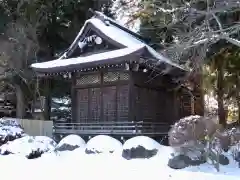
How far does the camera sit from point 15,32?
76.0 ft

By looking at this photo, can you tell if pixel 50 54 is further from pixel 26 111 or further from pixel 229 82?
pixel 229 82

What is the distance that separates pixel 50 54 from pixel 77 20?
3.20 meters

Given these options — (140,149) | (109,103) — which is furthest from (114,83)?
(140,149)

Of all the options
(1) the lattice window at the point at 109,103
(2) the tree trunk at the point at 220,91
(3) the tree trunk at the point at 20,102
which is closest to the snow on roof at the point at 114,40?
(1) the lattice window at the point at 109,103

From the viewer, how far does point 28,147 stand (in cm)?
1398

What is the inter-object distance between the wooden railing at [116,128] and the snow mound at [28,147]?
2536 mm

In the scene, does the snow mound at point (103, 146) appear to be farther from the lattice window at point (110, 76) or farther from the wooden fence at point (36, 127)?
the wooden fence at point (36, 127)

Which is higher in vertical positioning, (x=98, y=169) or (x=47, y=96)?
(x=47, y=96)

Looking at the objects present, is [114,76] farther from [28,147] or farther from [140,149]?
[28,147]

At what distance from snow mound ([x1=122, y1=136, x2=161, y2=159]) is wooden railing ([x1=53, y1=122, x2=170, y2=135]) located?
2199mm

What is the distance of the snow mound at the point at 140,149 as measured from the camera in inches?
499

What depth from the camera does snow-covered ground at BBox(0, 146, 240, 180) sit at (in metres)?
10.1

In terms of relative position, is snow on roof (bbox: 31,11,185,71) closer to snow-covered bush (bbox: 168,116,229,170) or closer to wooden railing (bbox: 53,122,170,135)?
wooden railing (bbox: 53,122,170,135)

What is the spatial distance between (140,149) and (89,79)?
6220 mm
